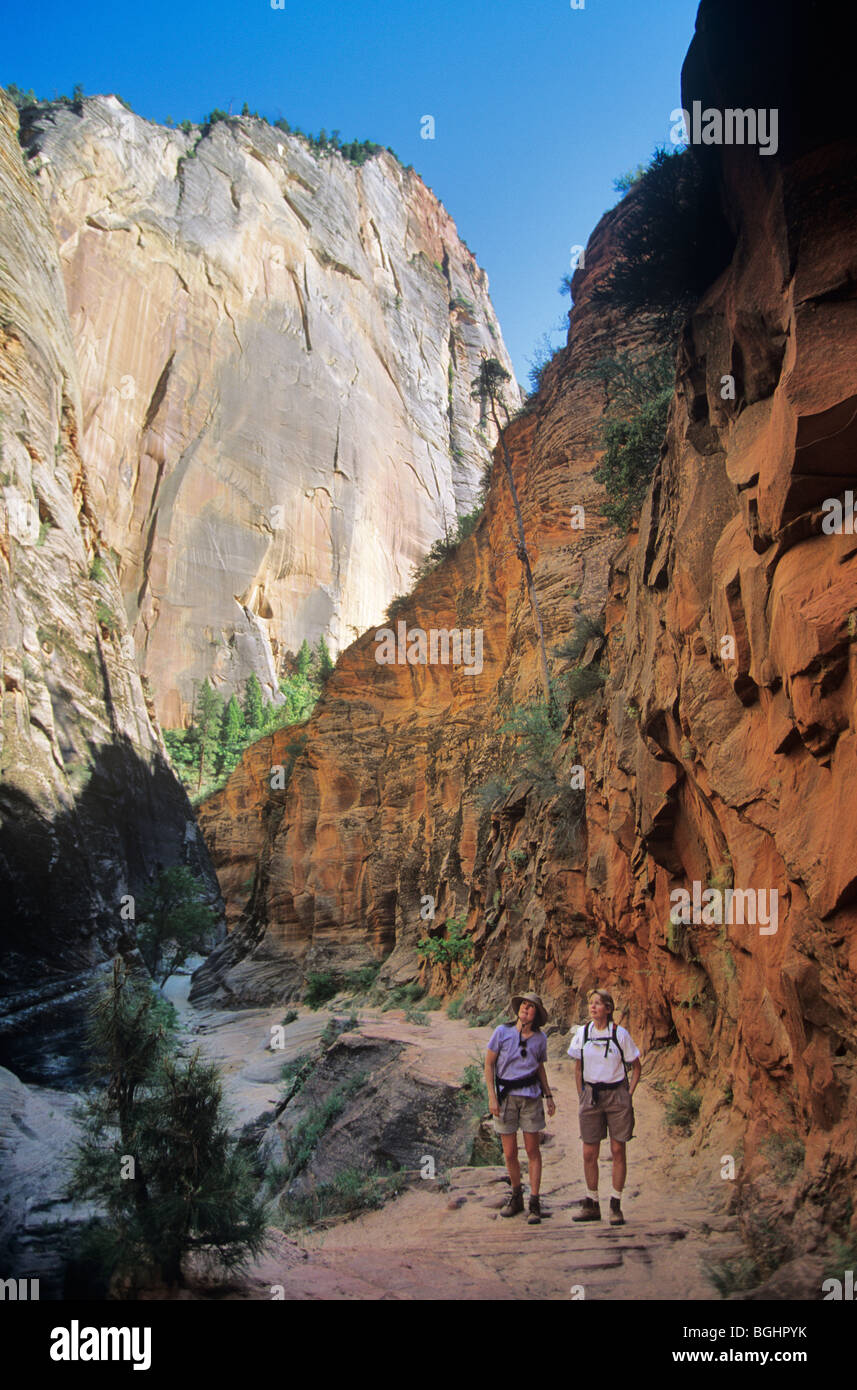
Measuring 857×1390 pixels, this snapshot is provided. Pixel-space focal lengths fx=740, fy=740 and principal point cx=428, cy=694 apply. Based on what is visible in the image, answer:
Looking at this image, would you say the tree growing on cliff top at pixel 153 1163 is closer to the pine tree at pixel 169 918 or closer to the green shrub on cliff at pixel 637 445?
the green shrub on cliff at pixel 637 445

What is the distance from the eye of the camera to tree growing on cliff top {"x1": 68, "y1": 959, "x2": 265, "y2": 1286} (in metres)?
5.28

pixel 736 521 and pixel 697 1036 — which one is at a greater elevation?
pixel 736 521

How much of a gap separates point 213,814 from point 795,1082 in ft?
138

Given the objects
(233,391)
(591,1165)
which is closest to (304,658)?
(233,391)

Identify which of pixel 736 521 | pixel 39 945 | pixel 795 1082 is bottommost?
pixel 39 945

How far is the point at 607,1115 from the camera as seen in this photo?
4965mm

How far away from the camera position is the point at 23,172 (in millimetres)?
34750

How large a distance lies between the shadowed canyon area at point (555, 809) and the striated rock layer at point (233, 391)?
2409 centimetres

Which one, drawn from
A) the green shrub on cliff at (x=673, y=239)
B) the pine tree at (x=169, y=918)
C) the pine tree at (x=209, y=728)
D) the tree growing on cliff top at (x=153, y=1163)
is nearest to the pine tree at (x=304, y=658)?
the pine tree at (x=209, y=728)

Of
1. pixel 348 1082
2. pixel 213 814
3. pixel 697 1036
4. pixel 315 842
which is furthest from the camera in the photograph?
pixel 213 814

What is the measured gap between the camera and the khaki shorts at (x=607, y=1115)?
4.86 m

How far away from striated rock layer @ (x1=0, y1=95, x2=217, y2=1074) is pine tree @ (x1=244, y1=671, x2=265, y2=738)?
A: 2020 centimetres
